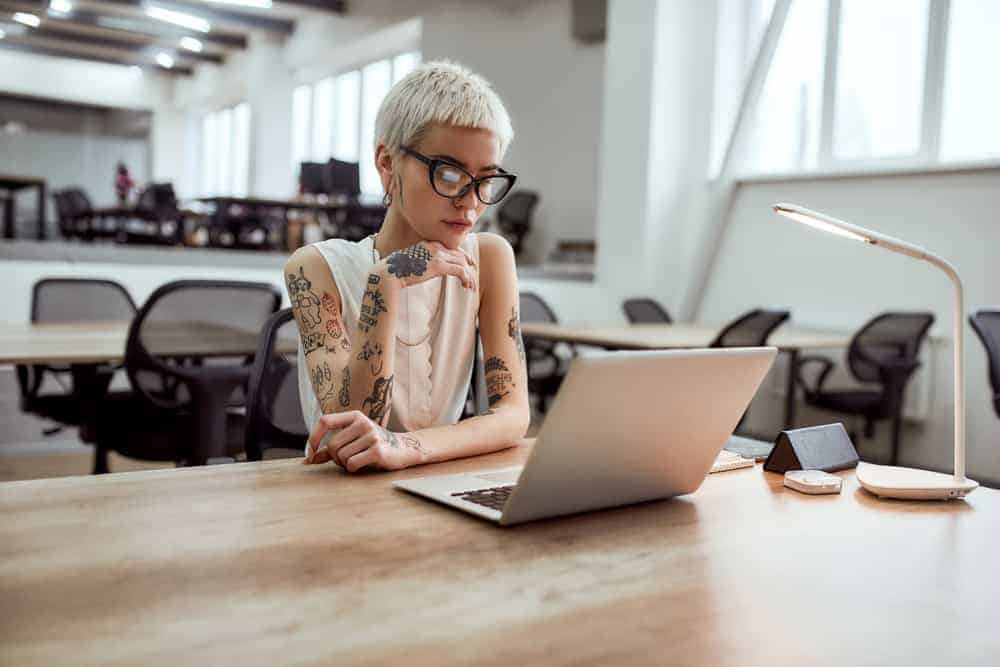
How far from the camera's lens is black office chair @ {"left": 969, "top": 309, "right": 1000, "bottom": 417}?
11.1ft

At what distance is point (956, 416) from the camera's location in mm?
1188

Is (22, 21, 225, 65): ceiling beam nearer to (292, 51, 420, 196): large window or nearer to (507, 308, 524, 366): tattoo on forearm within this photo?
(292, 51, 420, 196): large window

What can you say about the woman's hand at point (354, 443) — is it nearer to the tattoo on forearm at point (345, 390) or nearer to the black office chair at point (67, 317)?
the tattoo on forearm at point (345, 390)

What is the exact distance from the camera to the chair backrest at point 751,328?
3.81 m

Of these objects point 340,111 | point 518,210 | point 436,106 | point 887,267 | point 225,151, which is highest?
point 340,111

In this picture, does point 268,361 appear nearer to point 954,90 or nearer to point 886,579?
point 886,579

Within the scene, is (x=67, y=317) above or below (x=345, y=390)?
below

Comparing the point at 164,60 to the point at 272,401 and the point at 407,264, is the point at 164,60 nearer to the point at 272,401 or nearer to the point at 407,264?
the point at 272,401

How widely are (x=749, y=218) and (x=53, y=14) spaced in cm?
1043

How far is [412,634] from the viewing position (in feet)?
2.13

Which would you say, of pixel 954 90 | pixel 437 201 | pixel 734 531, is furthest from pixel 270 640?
pixel 954 90

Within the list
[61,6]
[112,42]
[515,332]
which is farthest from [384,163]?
[112,42]

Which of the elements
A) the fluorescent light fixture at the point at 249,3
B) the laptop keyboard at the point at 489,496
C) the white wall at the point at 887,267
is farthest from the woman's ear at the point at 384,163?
the fluorescent light fixture at the point at 249,3

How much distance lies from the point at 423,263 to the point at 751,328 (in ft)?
9.19
